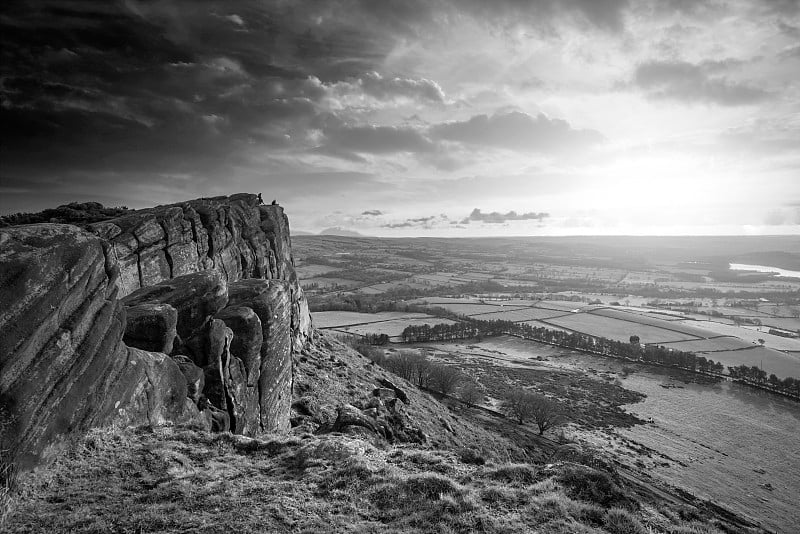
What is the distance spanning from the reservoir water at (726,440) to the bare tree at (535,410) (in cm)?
1186

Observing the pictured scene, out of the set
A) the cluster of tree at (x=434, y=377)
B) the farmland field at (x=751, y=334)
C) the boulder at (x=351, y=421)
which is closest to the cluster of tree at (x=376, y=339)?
→ the cluster of tree at (x=434, y=377)

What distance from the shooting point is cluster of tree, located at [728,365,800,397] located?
88.0 m

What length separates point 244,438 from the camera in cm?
1836

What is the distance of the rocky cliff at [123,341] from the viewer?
13109 mm

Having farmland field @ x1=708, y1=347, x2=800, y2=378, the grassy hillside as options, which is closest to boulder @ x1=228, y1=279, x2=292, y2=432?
the grassy hillside

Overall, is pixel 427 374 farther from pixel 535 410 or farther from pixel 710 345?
pixel 710 345

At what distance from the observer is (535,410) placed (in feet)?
221

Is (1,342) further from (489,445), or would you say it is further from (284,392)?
(489,445)

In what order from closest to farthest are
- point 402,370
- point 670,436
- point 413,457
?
point 413,457 → point 670,436 → point 402,370

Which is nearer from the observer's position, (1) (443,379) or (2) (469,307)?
(1) (443,379)

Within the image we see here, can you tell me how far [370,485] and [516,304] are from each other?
632 ft

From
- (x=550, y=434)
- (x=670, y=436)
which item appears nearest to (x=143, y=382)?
(x=550, y=434)

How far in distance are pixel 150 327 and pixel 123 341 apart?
150 centimetres

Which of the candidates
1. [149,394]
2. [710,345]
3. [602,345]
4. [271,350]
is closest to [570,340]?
[602,345]
